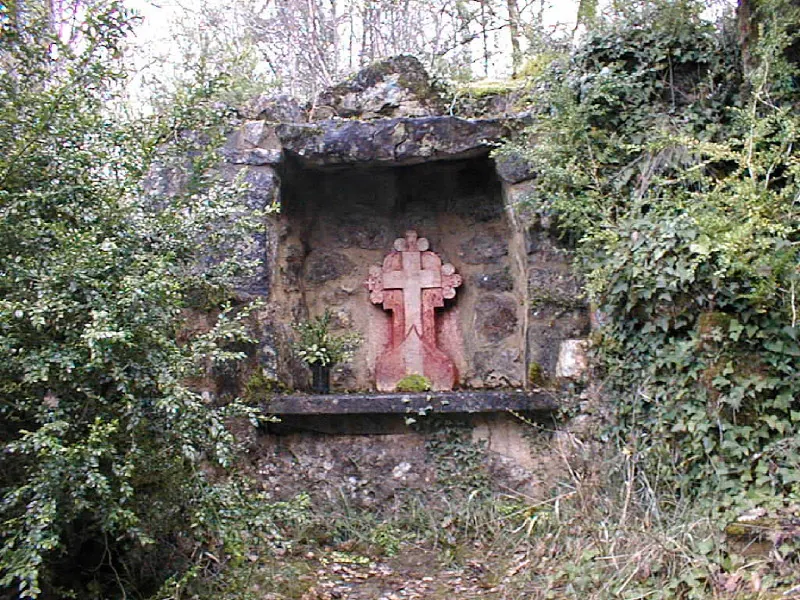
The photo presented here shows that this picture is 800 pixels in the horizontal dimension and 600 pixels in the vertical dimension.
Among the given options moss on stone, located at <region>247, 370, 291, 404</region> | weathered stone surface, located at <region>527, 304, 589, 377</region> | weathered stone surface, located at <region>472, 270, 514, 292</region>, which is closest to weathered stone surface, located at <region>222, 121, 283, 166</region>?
moss on stone, located at <region>247, 370, 291, 404</region>

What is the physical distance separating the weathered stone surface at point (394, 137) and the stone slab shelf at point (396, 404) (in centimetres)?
141

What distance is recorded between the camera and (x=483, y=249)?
502 cm

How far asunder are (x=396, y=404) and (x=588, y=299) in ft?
3.86

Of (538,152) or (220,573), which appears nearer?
(220,573)

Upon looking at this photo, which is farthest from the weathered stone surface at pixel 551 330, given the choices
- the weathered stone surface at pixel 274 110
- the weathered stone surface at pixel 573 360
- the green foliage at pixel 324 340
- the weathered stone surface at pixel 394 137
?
the weathered stone surface at pixel 274 110

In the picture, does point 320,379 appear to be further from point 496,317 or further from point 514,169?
point 514,169

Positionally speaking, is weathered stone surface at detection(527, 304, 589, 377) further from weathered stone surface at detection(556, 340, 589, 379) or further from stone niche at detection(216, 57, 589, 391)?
weathered stone surface at detection(556, 340, 589, 379)

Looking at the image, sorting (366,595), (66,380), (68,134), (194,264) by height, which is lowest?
(366,595)

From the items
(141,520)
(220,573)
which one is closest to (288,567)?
(220,573)

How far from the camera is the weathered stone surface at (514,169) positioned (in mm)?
4367

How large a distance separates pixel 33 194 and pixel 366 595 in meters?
2.09

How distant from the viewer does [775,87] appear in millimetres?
3734

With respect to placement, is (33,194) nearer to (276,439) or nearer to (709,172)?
(276,439)

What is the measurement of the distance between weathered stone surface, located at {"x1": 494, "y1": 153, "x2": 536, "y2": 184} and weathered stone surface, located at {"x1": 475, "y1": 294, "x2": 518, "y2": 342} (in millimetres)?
834
